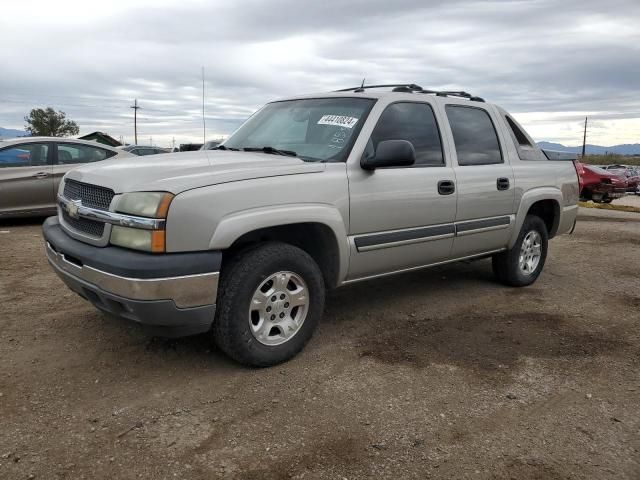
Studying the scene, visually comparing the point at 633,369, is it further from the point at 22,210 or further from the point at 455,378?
the point at 22,210

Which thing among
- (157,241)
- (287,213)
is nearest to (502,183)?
(287,213)

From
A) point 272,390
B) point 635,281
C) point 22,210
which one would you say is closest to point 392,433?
point 272,390

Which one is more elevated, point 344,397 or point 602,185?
point 602,185

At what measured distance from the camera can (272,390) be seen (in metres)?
3.24

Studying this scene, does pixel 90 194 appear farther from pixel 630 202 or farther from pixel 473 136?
pixel 630 202

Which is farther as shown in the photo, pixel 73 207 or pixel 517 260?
pixel 517 260

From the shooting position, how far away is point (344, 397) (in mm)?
3176

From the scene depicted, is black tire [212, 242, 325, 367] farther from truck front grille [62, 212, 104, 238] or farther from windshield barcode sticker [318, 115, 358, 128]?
windshield barcode sticker [318, 115, 358, 128]

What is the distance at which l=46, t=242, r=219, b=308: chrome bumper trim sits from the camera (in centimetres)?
295

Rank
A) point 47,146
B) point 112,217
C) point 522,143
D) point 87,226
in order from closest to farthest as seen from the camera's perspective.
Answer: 1. point 112,217
2. point 87,226
3. point 522,143
4. point 47,146

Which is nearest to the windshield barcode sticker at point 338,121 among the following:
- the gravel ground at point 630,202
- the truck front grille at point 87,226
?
the truck front grille at point 87,226

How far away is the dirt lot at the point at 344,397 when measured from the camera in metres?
2.55

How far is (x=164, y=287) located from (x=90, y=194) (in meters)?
0.89

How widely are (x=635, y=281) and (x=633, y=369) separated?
2956 mm
